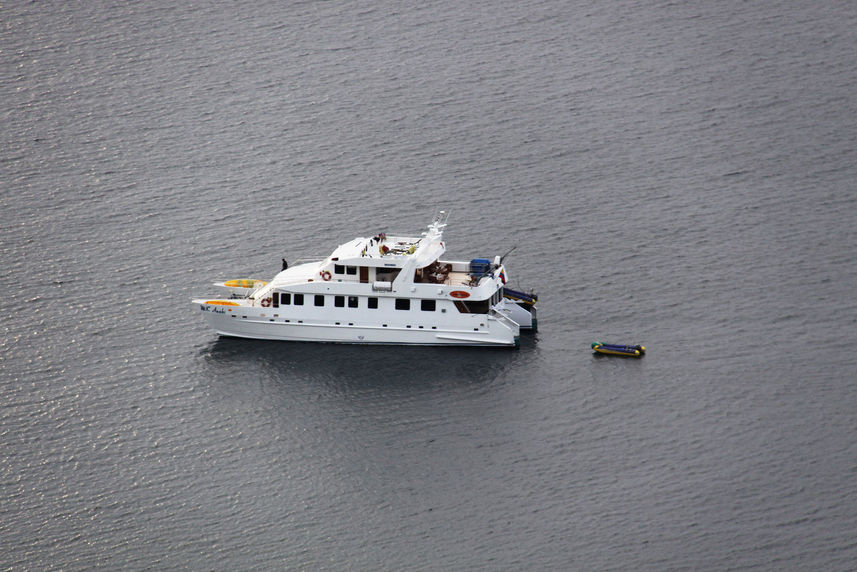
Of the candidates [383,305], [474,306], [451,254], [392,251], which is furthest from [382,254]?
[451,254]

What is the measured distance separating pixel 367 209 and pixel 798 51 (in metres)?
58.2

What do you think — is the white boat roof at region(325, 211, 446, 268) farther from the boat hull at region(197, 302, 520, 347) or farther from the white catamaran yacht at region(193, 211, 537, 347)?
the boat hull at region(197, 302, 520, 347)

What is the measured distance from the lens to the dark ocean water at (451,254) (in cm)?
10100

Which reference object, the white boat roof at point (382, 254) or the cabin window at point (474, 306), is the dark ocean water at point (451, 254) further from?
the white boat roof at point (382, 254)

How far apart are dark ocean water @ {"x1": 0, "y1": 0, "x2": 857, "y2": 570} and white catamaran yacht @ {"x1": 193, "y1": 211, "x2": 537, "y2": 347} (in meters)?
1.92

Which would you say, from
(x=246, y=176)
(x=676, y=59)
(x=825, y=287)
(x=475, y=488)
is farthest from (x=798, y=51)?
Result: (x=475, y=488)

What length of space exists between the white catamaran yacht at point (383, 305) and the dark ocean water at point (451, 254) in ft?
6.31

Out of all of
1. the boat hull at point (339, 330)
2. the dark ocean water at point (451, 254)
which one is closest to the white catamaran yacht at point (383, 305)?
the boat hull at point (339, 330)

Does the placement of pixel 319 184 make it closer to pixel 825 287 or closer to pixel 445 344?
pixel 445 344

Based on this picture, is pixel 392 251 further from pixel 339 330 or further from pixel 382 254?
pixel 339 330

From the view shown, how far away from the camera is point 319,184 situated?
499 ft

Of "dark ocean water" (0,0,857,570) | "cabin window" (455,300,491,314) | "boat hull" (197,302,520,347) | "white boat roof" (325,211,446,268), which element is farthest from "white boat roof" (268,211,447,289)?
"dark ocean water" (0,0,857,570)

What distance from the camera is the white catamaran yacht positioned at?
12375cm

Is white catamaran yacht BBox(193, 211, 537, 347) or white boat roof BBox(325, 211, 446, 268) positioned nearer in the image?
white catamaran yacht BBox(193, 211, 537, 347)
